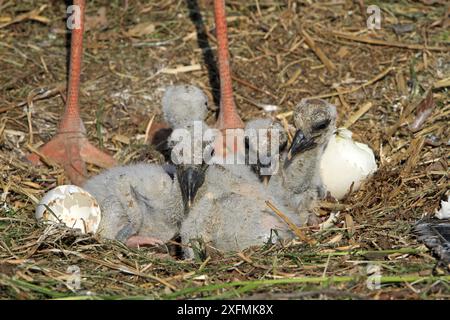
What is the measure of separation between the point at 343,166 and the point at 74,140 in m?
1.56

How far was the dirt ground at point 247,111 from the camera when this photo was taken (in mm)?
3705

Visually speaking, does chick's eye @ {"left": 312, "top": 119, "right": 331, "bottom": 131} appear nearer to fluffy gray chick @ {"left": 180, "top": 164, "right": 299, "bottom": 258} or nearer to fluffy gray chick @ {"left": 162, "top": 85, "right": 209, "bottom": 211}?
fluffy gray chick @ {"left": 180, "top": 164, "right": 299, "bottom": 258}

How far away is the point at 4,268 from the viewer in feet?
12.1

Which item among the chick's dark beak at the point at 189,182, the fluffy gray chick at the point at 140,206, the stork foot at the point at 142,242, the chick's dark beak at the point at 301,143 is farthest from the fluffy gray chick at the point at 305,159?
the stork foot at the point at 142,242

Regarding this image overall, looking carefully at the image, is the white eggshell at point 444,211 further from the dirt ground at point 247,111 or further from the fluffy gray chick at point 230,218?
the fluffy gray chick at point 230,218

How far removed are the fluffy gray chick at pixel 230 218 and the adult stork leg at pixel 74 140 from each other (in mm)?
959

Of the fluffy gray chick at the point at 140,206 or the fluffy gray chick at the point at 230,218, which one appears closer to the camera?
the fluffy gray chick at the point at 230,218

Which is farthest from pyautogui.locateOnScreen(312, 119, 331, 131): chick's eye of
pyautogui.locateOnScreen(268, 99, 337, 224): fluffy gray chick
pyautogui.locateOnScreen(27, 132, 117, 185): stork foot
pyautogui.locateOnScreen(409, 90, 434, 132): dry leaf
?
pyautogui.locateOnScreen(27, 132, 117, 185): stork foot

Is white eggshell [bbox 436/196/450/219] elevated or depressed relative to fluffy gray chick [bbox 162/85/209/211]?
depressed

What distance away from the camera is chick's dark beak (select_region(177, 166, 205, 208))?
4.27 m

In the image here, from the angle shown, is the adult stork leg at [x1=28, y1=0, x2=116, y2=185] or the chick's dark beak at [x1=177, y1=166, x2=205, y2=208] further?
the adult stork leg at [x1=28, y1=0, x2=116, y2=185]

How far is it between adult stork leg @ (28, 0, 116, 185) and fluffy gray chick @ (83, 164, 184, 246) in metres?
0.54

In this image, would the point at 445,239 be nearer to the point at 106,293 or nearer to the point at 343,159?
the point at 343,159
